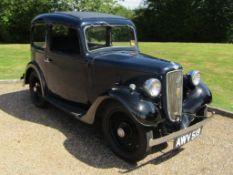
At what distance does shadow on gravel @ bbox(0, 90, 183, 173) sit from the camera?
491cm

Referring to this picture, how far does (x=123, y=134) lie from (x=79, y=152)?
2.58ft

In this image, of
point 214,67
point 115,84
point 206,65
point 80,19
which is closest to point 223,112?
point 115,84

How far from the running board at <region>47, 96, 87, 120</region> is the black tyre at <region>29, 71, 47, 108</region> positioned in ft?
1.82

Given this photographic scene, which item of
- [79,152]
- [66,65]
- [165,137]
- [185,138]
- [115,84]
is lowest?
[79,152]

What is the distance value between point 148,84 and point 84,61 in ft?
4.57

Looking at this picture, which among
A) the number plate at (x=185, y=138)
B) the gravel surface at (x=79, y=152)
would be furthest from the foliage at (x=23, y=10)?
the number plate at (x=185, y=138)

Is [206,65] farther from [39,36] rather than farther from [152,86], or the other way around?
[152,86]

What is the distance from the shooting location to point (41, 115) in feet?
22.1

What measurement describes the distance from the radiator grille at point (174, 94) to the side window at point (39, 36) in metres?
2.93

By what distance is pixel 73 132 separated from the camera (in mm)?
5891

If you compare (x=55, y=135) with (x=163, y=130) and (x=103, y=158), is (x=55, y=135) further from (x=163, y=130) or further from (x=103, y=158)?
(x=163, y=130)

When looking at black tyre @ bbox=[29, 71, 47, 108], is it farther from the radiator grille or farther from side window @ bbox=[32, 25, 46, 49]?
the radiator grille

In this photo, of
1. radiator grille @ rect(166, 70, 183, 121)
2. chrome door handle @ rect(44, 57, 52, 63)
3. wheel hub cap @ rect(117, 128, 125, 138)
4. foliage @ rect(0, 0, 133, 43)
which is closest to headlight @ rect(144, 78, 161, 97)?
radiator grille @ rect(166, 70, 183, 121)

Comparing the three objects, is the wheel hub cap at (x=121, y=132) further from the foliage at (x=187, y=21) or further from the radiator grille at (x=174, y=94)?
the foliage at (x=187, y=21)
